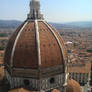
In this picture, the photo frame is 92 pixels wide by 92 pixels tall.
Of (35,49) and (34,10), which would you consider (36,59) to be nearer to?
(35,49)

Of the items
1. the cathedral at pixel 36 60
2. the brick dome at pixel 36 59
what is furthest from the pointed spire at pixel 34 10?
the brick dome at pixel 36 59

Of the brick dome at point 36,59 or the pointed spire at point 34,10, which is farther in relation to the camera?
the pointed spire at point 34,10

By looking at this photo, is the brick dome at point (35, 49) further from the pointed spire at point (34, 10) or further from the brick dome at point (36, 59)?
the pointed spire at point (34, 10)

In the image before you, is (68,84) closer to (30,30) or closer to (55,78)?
(55,78)

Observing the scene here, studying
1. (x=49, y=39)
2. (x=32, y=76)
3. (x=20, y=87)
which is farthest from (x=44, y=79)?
(x=49, y=39)

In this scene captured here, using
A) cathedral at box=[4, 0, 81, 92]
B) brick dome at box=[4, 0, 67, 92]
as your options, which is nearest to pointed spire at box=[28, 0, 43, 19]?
cathedral at box=[4, 0, 81, 92]

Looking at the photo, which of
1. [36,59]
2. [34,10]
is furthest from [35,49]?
[34,10]

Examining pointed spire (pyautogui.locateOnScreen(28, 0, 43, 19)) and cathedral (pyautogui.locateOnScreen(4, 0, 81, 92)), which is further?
pointed spire (pyautogui.locateOnScreen(28, 0, 43, 19))

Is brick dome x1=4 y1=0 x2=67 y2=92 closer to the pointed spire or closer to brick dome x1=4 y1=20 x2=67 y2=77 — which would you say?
brick dome x1=4 y1=20 x2=67 y2=77

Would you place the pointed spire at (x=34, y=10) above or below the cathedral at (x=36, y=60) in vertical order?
above
